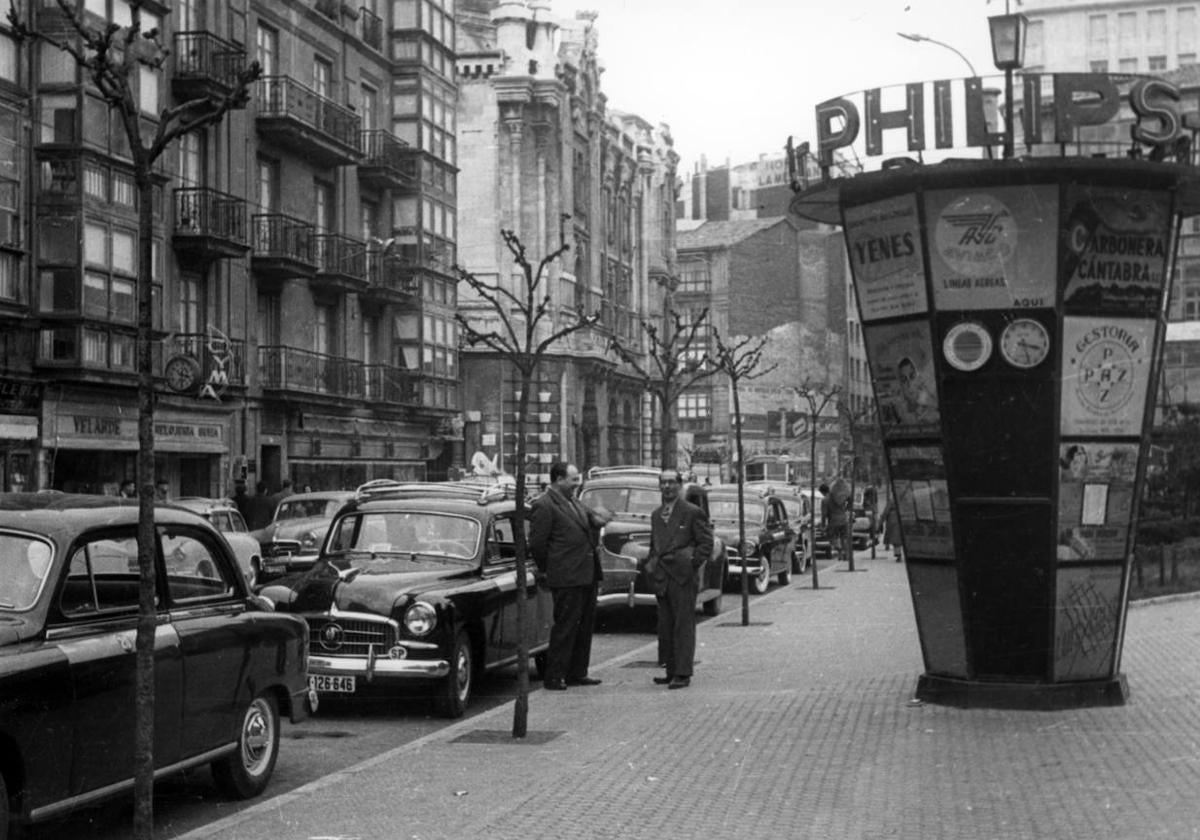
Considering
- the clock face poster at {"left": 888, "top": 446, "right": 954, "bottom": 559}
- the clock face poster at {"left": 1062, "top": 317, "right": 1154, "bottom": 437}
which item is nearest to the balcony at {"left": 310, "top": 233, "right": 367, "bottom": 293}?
the clock face poster at {"left": 888, "top": 446, "right": 954, "bottom": 559}

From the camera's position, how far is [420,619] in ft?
43.6

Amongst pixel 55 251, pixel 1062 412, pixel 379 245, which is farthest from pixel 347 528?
pixel 379 245

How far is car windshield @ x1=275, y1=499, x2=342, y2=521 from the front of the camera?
27612mm

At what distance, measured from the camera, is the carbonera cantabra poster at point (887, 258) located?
40.7ft

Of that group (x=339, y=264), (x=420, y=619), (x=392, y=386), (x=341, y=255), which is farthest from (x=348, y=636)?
(x=392, y=386)

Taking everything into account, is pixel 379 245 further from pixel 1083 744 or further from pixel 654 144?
pixel 654 144

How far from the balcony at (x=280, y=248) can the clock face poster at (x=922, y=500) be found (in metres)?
30.8

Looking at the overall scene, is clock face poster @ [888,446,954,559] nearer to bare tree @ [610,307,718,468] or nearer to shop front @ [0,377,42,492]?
bare tree @ [610,307,718,468]

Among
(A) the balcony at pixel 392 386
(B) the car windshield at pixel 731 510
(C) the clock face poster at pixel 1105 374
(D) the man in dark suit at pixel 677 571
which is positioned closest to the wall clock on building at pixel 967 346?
(C) the clock face poster at pixel 1105 374

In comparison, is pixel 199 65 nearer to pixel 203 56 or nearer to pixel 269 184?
pixel 203 56

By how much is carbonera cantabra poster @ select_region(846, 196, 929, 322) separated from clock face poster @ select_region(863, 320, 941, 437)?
16cm

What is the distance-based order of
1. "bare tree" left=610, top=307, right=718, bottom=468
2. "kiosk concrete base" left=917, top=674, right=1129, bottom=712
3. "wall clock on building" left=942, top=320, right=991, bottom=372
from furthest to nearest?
"bare tree" left=610, top=307, right=718, bottom=468 → "wall clock on building" left=942, top=320, right=991, bottom=372 → "kiosk concrete base" left=917, top=674, right=1129, bottom=712

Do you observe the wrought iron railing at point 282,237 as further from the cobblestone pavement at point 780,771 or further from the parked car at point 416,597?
the cobblestone pavement at point 780,771

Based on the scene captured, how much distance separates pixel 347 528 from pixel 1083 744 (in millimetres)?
6975
